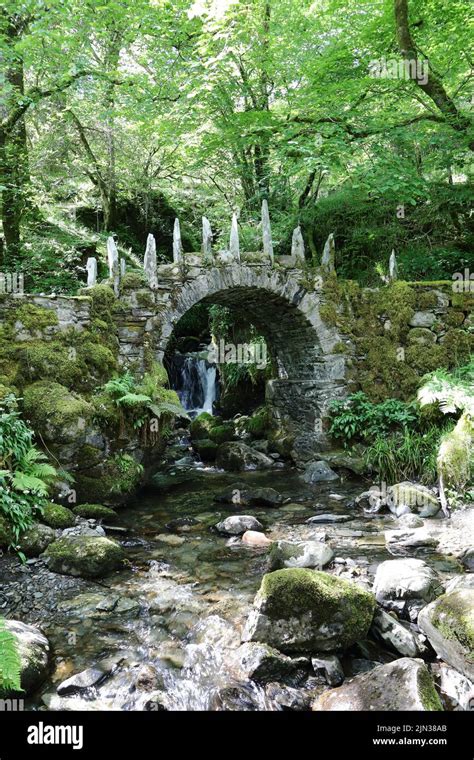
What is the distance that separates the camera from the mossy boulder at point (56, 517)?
586 cm

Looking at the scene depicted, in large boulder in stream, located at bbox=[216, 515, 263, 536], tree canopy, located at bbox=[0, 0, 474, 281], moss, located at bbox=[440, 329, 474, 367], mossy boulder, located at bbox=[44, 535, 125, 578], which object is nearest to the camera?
mossy boulder, located at bbox=[44, 535, 125, 578]

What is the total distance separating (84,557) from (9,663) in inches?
90.1

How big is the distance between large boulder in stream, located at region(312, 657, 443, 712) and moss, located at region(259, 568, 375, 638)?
1.63ft

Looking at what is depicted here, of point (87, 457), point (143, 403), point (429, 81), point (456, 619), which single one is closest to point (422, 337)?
point (429, 81)

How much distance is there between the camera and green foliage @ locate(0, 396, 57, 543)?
5.30 m

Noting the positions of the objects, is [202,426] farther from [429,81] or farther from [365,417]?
[429,81]

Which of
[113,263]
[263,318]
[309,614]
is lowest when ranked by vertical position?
[309,614]

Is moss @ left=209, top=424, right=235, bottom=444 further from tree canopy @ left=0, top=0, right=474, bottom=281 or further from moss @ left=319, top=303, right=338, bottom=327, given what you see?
tree canopy @ left=0, top=0, right=474, bottom=281

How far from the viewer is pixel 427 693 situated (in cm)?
285

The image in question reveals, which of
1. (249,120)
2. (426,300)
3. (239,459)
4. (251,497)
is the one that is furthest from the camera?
(239,459)

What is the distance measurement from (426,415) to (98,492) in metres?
6.08

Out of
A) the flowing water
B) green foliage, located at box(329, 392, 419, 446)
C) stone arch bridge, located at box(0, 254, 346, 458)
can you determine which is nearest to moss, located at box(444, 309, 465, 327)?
green foliage, located at box(329, 392, 419, 446)

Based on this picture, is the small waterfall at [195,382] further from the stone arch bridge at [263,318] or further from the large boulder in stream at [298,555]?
the large boulder in stream at [298,555]

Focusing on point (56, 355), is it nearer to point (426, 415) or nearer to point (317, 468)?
point (317, 468)
